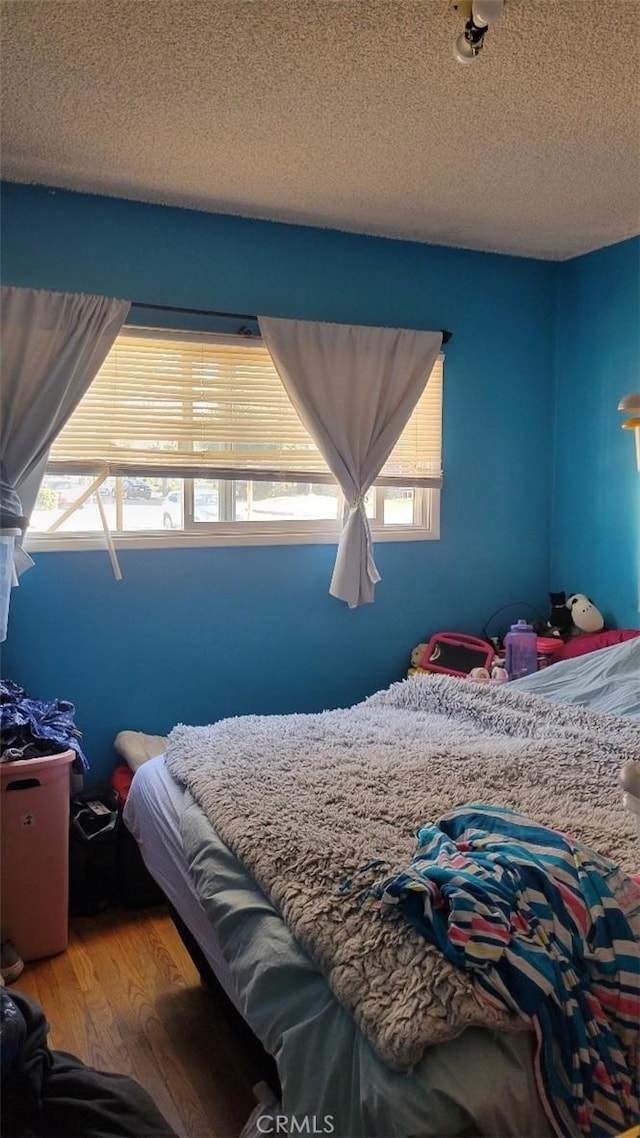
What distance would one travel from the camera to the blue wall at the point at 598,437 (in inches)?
141

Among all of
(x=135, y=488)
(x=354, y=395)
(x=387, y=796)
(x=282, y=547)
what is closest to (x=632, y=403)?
(x=387, y=796)

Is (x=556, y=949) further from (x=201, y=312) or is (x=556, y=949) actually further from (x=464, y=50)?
(x=201, y=312)

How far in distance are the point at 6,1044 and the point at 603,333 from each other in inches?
138

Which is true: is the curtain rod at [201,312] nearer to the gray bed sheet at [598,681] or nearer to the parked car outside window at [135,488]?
the parked car outside window at [135,488]

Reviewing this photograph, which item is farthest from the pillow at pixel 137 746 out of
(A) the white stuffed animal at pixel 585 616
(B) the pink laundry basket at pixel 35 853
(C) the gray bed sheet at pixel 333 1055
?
(A) the white stuffed animal at pixel 585 616

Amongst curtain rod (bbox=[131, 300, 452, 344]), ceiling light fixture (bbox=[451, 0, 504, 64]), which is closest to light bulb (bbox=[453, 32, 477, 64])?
ceiling light fixture (bbox=[451, 0, 504, 64])

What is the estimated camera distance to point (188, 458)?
3205 mm

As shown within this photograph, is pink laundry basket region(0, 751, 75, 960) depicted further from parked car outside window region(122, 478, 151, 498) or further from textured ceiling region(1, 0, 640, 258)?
textured ceiling region(1, 0, 640, 258)

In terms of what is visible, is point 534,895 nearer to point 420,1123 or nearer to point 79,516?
point 420,1123

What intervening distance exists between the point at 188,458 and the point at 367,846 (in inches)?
75.7

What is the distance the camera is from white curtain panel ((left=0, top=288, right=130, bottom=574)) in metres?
2.80

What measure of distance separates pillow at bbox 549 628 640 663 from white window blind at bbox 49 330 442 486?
1.29 meters

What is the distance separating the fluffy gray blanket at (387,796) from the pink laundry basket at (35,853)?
45 cm

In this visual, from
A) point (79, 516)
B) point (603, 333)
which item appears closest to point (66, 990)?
point (79, 516)
